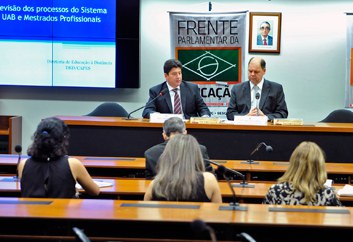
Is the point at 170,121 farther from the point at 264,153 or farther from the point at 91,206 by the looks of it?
the point at 264,153

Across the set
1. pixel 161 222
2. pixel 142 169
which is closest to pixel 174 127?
pixel 142 169

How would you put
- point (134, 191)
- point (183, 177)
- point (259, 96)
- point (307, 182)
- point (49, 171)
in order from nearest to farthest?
point (183, 177) < point (307, 182) < point (49, 171) < point (134, 191) < point (259, 96)

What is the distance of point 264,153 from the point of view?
289 inches

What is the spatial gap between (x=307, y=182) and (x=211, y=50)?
18.6 ft

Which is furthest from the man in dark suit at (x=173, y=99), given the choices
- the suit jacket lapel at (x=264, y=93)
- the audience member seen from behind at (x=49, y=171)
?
the audience member seen from behind at (x=49, y=171)

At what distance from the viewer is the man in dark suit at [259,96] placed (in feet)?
26.6

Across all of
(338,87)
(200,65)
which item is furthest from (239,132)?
(338,87)

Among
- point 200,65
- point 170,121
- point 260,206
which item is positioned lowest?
point 260,206

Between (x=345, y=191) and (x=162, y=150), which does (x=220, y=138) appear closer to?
(x=162, y=150)

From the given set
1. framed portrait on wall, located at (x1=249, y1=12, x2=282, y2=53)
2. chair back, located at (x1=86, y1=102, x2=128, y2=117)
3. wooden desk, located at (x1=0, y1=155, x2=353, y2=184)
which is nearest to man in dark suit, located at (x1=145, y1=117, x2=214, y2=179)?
wooden desk, located at (x1=0, y1=155, x2=353, y2=184)

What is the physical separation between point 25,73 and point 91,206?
618 cm

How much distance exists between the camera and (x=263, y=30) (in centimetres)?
993

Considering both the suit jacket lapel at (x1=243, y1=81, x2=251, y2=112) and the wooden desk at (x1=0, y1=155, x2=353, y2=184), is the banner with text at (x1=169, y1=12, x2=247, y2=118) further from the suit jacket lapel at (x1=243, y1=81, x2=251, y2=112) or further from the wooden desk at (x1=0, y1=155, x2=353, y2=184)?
the wooden desk at (x1=0, y1=155, x2=353, y2=184)

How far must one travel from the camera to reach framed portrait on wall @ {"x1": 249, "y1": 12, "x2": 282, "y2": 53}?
9906 mm
